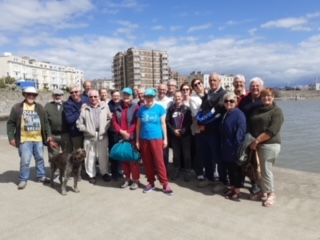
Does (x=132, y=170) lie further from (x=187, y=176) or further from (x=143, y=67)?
(x=143, y=67)

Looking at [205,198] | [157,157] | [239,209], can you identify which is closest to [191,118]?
[157,157]

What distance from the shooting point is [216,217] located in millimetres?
3779

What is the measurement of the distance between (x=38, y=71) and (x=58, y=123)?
126380 millimetres

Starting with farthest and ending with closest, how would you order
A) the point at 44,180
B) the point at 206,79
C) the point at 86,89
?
the point at 206,79 → the point at 86,89 → the point at 44,180

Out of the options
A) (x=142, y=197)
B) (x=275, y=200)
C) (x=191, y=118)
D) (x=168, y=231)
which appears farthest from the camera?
(x=191, y=118)

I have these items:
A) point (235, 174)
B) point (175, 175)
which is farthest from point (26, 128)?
point (235, 174)

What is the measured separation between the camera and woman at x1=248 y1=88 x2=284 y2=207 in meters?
4.04

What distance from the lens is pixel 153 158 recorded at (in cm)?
491

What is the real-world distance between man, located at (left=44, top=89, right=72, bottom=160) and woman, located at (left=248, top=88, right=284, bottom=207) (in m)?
3.40

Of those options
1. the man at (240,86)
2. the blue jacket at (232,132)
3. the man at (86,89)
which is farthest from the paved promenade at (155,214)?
the man at (86,89)

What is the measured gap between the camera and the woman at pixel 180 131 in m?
5.23

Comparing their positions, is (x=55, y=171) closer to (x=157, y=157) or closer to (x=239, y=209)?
(x=157, y=157)

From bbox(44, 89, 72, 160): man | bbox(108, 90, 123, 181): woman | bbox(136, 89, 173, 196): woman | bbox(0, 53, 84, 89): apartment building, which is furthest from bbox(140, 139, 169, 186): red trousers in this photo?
bbox(0, 53, 84, 89): apartment building

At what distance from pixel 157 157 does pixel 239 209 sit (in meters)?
1.51
